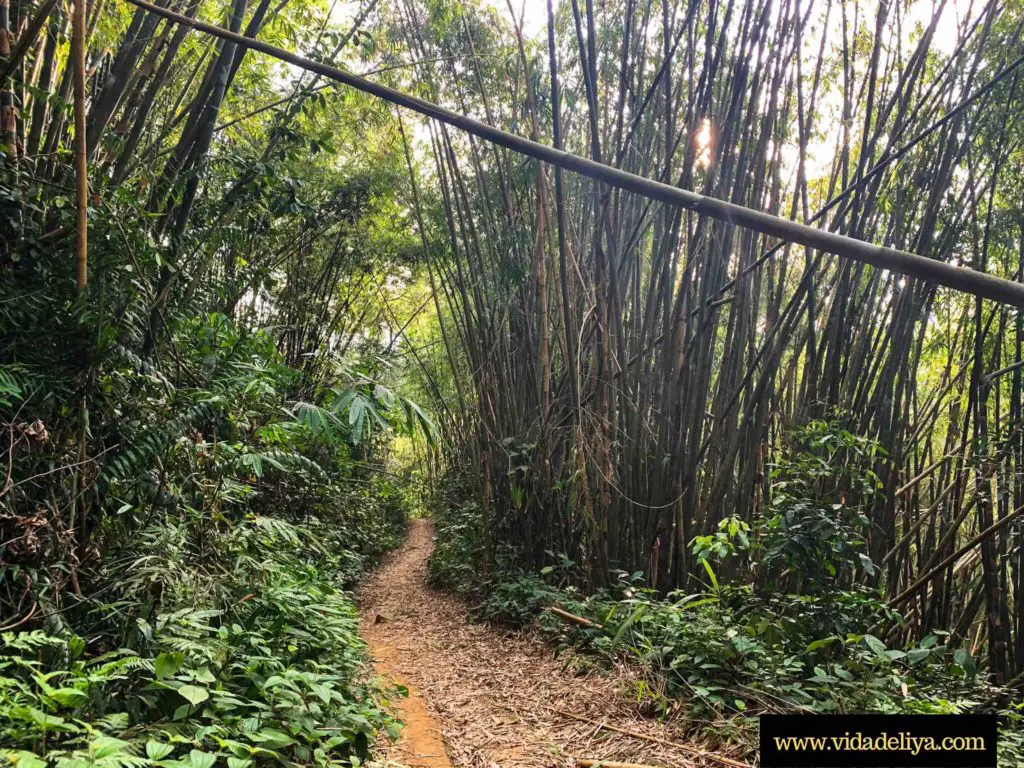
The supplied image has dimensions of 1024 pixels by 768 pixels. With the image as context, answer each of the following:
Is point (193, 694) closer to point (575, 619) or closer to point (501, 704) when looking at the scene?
point (501, 704)

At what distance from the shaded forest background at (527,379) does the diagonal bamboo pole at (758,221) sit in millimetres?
A: 1230

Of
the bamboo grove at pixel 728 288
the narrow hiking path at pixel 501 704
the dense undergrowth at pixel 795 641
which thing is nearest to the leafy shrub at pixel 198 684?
the narrow hiking path at pixel 501 704

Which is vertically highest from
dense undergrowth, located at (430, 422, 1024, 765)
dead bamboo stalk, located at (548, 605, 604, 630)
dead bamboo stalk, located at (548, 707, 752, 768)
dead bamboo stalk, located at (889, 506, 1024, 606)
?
dead bamboo stalk, located at (889, 506, 1024, 606)

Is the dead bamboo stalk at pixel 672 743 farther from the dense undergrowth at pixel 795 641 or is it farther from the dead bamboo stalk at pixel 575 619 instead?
the dead bamboo stalk at pixel 575 619

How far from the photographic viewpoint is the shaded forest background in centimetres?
163

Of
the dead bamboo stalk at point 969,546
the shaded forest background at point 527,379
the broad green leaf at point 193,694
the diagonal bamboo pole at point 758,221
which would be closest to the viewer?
the diagonal bamboo pole at point 758,221

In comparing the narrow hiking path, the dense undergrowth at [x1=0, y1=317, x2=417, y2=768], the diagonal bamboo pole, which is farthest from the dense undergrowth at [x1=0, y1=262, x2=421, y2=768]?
the diagonal bamboo pole

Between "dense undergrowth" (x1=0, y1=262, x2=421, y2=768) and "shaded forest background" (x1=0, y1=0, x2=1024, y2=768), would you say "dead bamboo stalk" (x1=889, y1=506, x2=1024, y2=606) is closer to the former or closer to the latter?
"shaded forest background" (x1=0, y1=0, x2=1024, y2=768)

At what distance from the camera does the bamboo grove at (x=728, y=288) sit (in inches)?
101

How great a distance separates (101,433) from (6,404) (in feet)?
0.93

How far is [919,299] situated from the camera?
2787 millimetres

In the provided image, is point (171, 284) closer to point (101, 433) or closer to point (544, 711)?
point (101, 433)

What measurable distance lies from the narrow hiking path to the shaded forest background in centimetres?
17

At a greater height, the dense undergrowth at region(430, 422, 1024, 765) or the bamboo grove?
the bamboo grove
